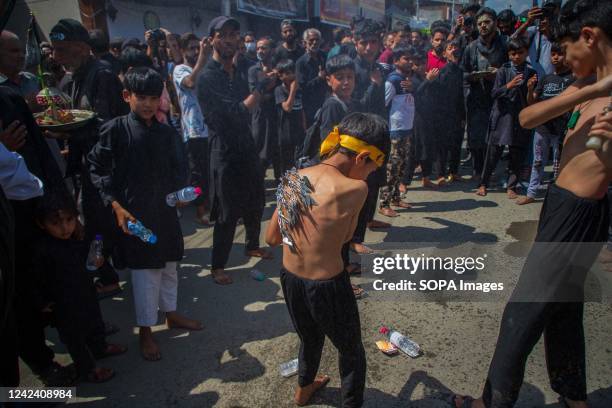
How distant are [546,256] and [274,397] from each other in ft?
5.72

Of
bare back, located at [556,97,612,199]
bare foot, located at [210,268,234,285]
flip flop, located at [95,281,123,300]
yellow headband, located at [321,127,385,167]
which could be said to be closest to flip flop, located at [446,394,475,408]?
bare back, located at [556,97,612,199]

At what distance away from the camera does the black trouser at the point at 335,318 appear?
208 cm

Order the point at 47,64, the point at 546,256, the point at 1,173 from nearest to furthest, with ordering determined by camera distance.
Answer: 1. the point at 1,173
2. the point at 546,256
3. the point at 47,64

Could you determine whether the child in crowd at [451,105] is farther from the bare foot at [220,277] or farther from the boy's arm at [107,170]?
the boy's arm at [107,170]

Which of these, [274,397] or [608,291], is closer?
[274,397]

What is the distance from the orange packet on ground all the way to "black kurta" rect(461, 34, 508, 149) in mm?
4597

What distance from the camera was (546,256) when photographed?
2.06 meters

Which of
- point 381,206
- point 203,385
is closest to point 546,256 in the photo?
point 203,385

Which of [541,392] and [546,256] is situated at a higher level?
[546,256]

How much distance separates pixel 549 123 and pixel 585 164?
3.98m

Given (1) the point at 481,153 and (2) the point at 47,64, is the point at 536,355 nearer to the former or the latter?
(1) the point at 481,153

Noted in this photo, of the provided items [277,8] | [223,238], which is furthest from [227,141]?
[277,8]

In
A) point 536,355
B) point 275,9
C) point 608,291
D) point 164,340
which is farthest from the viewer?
point 275,9

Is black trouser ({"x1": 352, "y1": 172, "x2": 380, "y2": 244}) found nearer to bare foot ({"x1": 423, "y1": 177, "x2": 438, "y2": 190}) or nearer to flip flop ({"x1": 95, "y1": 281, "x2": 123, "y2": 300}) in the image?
flip flop ({"x1": 95, "y1": 281, "x2": 123, "y2": 300})
